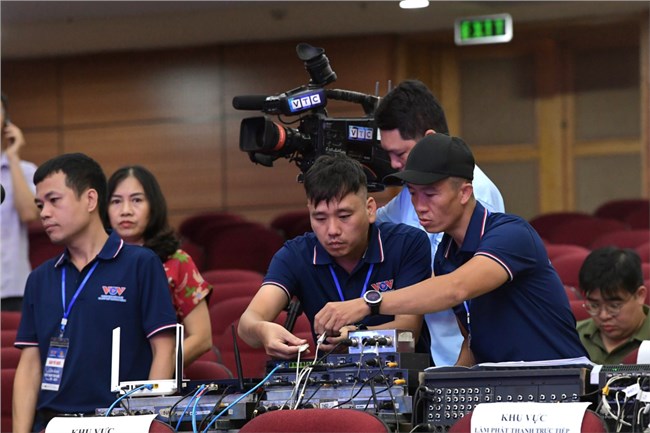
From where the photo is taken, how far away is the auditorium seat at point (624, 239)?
725 centimetres

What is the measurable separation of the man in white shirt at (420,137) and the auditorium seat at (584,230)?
4643 millimetres

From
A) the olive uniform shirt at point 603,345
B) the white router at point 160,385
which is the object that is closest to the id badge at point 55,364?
the white router at point 160,385

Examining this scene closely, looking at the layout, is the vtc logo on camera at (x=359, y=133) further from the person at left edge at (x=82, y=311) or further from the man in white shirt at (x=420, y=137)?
the person at left edge at (x=82, y=311)

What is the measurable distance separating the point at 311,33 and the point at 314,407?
7.73 m

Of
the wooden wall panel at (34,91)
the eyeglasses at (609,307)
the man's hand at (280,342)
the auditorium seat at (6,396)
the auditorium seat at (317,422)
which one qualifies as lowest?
the auditorium seat at (6,396)

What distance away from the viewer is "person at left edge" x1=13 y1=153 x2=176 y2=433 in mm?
3771

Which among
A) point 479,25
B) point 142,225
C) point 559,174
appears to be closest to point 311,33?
point 479,25

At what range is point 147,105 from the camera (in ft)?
36.2

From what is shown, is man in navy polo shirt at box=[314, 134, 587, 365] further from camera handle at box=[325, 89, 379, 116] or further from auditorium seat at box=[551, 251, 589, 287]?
auditorium seat at box=[551, 251, 589, 287]

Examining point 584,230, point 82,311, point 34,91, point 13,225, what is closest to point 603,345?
point 82,311

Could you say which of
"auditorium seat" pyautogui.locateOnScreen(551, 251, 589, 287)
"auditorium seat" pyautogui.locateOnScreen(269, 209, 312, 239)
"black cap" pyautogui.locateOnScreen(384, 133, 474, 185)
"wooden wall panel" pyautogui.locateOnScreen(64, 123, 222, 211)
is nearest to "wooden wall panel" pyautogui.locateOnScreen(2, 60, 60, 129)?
"wooden wall panel" pyautogui.locateOnScreen(64, 123, 222, 211)

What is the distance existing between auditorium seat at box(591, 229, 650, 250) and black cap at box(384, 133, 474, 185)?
4225 millimetres

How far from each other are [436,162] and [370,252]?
47cm

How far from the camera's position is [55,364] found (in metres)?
3.79
